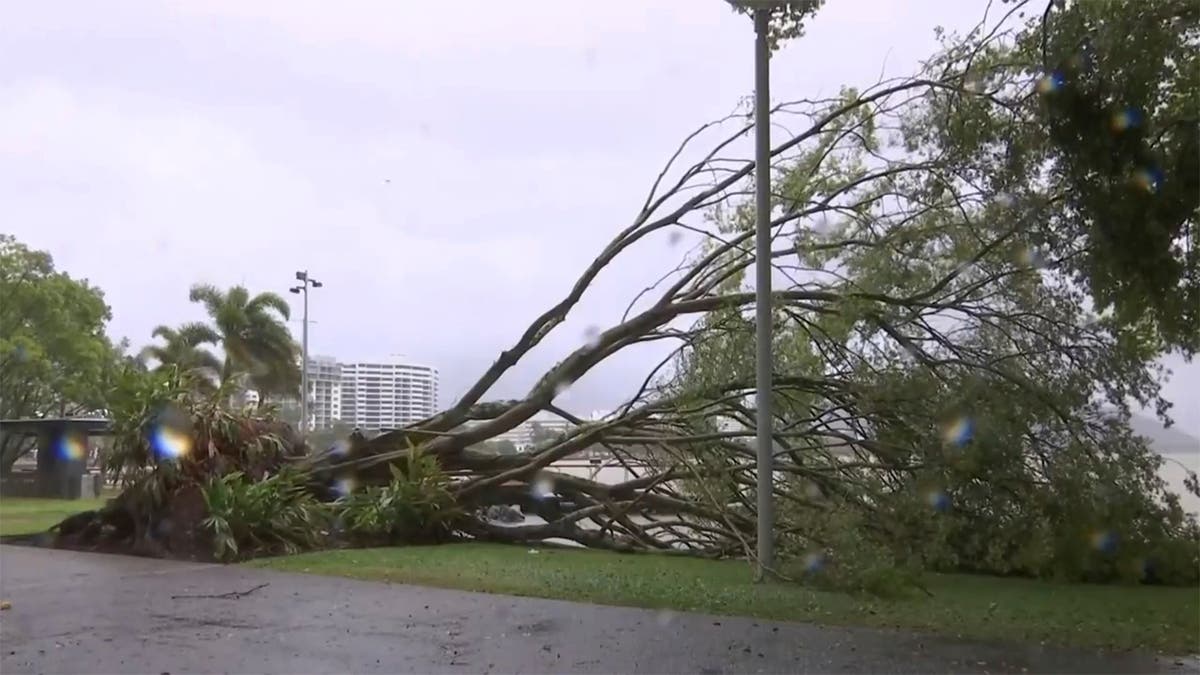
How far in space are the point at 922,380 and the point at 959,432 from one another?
109 centimetres

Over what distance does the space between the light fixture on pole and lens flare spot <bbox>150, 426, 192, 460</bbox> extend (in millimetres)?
8751

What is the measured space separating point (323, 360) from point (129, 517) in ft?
48.1

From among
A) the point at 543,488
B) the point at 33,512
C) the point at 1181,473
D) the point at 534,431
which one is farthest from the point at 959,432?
the point at 33,512

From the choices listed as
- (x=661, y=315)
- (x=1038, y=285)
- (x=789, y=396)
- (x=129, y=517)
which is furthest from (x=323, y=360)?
(x=1038, y=285)

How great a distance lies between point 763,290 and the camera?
12062 millimetres

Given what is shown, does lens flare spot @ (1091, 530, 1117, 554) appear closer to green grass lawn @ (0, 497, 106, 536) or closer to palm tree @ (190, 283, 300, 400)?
green grass lawn @ (0, 497, 106, 536)

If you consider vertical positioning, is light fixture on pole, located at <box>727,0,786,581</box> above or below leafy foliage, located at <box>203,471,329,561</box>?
above

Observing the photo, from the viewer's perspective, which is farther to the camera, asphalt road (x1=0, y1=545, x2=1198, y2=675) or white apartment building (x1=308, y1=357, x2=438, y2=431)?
white apartment building (x1=308, y1=357, x2=438, y2=431)

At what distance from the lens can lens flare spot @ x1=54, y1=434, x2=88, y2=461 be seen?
2314cm

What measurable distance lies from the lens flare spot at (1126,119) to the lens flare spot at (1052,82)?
50 cm

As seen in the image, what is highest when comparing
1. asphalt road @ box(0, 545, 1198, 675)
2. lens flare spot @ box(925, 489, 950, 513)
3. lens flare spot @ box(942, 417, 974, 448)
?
lens flare spot @ box(942, 417, 974, 448)

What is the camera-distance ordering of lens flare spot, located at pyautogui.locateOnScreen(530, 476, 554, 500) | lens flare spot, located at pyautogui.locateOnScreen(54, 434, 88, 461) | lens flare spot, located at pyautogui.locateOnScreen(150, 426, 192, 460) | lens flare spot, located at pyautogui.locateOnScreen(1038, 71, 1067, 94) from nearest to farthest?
lens flare spot, located at pyautogui.locateOnScreen(1038, 71, 1067, 94)
lens flare spot, located at pyautogui.locateOnScreen(150, 426, 192, 460)
lens flare spot, located at pyautogui.locateOnScreen(530, 476, 554, 500)
lens flare spot, located at pyautogui.locateOnScreen(54, 434, 88, 461)

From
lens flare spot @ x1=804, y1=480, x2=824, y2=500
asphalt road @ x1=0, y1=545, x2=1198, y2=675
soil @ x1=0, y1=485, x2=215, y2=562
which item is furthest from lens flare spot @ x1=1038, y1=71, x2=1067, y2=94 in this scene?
soil @ x1=0, y1=485, x2=215, y2=562

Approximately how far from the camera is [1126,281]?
10266mm
